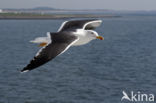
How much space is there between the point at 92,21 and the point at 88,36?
3.72m

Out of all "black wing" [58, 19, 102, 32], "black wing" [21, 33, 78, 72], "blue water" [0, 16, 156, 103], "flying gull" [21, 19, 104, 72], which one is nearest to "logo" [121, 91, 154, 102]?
"blue water" [0, 16, 156, 103]

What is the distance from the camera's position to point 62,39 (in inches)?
456

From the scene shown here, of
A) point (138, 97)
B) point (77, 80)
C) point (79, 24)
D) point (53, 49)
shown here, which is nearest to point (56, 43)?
point (53, 49)

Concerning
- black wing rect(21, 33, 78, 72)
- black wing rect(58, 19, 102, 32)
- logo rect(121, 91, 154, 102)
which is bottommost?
logo rect(121, 91, 154, 102)

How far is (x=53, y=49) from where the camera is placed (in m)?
10.7

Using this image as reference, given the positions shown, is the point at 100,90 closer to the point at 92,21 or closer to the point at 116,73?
the point at 116,73

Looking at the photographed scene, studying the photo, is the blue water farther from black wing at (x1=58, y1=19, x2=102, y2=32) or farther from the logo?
black wing at (x1=58, y1=19, x2=102, y2=32)

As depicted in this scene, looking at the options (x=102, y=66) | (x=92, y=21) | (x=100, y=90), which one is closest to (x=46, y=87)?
(x=100, y=90)

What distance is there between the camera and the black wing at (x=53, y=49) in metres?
9.57

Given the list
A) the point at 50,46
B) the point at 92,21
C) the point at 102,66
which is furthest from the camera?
the point at 102,66

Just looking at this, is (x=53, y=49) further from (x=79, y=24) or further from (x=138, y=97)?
(x=138, y=97)

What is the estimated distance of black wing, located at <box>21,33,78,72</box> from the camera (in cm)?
957

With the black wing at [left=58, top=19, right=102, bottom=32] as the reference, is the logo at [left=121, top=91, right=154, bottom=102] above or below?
below

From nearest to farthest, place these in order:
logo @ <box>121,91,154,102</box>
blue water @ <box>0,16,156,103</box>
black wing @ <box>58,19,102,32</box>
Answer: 1. black wing @ <box>58,19,102,32</box>
2. logo @ <box>121,91,154,102</box>
3. blue water @ <box>0,16,156,103</box>
